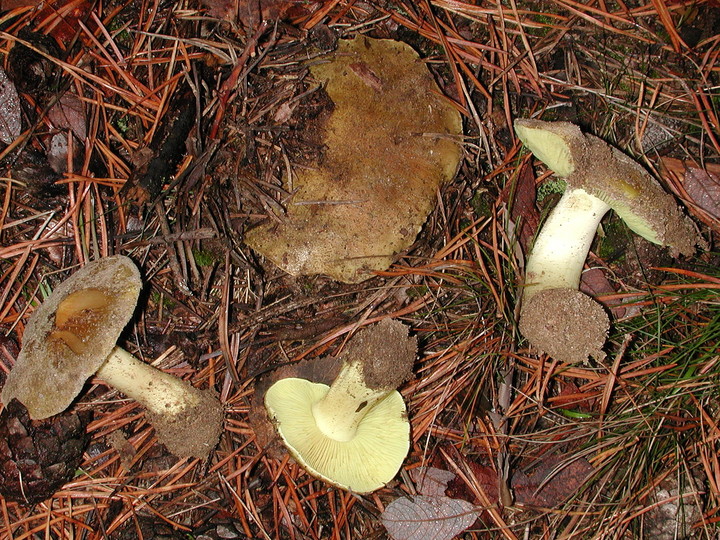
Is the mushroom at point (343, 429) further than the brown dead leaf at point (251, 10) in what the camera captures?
No

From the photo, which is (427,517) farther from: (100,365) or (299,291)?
(100,365)

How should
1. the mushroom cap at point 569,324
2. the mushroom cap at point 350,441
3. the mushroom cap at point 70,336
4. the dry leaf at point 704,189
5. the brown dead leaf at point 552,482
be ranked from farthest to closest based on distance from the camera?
the dry leaf at point 704,189 < the brown dead leaf at point 552,482 < the mushroom cap at point 350,441 < the mushroom cap at point 569,324 < the mushroom cap at point 70,336

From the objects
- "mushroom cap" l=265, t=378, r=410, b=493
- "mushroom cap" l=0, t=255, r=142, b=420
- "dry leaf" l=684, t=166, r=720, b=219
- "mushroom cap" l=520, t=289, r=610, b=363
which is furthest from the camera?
"dry leaf" l=684, t=166, r=720, b=219

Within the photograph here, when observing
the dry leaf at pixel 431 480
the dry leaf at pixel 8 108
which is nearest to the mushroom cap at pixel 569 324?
the dry leaf at pixel 431 480

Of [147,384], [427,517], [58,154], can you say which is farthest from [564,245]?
[58,154]

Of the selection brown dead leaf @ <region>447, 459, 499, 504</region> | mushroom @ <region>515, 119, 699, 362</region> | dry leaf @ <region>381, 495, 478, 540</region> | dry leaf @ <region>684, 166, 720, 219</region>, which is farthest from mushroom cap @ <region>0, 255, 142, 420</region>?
dry leaf @ <region>684, 166, 720, 219</region>

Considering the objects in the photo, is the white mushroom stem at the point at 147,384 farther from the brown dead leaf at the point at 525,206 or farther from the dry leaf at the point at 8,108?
the brown dead leaf at the point at 525,206

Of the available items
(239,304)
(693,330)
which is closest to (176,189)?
(239,304)

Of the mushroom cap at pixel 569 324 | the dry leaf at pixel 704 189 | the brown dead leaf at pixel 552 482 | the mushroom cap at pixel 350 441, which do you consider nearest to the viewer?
the mushroom cap at pixel 569 324

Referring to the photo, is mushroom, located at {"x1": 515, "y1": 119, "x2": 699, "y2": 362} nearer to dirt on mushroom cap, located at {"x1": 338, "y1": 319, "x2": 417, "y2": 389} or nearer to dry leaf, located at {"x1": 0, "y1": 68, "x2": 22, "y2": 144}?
dirt on mushroom cap, located at {"x1": 338, "y1": 319, "x2": 417, "y2": 389}

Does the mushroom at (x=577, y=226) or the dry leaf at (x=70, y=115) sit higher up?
the dry leaf at (x=70, y=115)
